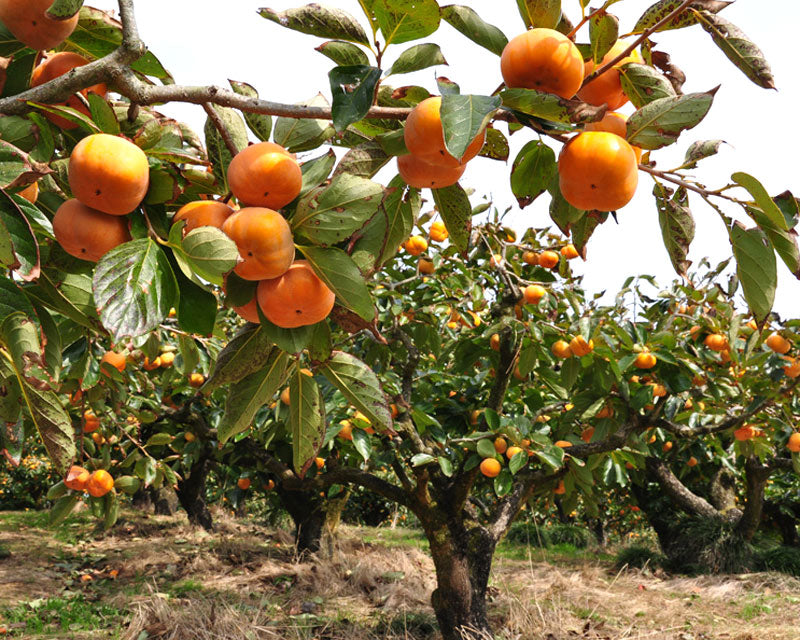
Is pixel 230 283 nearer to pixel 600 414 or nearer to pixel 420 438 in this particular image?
pixel 420 438

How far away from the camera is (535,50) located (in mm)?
768

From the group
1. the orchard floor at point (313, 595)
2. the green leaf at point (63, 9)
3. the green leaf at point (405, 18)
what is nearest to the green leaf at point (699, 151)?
the green leaf at point (405, 18)

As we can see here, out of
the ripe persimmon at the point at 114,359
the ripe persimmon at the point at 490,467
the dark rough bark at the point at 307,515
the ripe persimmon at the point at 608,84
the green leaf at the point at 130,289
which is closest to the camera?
the green leaf at the point at 130,289

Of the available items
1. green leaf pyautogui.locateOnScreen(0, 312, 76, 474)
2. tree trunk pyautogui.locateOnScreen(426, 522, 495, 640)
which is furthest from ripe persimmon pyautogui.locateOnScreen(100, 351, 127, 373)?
tree trunk pyautogui.locateOnScreen(426, 522, 495, 640)

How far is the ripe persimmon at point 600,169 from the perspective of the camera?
0.77 metres

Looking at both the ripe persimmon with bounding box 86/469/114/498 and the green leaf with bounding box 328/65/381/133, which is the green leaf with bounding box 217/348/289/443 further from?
the ripe persimmon with bounding box 86/469/114/498

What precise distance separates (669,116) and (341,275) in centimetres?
50

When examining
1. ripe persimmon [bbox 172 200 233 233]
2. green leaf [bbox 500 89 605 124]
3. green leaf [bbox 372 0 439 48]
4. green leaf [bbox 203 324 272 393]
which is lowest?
green leaf [bbox 203 324 272 393]

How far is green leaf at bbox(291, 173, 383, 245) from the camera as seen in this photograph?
867 millimetres

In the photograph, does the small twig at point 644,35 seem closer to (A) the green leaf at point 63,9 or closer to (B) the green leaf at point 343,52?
(B) the green leaf at point 343,52

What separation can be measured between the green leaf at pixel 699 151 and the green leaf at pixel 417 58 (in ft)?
1.35

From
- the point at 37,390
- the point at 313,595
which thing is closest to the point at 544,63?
the point at 37,390

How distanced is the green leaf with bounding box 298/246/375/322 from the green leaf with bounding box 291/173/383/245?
0.07 ft

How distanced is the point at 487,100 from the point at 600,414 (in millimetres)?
3743
